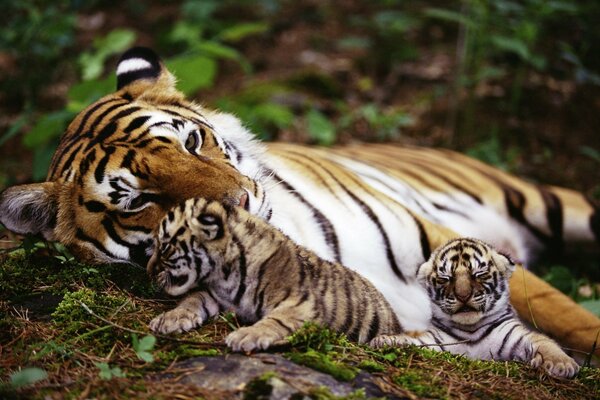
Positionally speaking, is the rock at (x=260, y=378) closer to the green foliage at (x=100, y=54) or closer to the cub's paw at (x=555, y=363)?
the cub's paw at (x=555, y=363)

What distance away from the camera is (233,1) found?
10.0m

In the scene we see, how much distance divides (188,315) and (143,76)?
1.61m

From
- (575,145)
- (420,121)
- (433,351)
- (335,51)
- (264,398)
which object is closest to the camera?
(264,398)

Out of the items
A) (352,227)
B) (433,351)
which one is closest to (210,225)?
(433,351)

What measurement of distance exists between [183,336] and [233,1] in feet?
26.8

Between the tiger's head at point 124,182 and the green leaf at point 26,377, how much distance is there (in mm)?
881

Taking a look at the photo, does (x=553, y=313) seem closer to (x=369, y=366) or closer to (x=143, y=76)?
(x=369, y=366)

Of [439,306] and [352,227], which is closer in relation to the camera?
[439,306]

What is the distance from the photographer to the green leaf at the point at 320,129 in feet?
21.9

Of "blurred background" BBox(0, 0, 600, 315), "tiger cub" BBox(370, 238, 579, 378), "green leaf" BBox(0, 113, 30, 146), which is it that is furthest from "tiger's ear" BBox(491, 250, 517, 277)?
"green leaf" BBox(0, 113, 30, 146)

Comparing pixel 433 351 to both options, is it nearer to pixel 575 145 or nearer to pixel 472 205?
pixel 472 205

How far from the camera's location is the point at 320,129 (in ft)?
22.1

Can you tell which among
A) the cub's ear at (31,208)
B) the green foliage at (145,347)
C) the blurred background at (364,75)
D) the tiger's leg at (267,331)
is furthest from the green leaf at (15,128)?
the tiger's leg at (267,331)

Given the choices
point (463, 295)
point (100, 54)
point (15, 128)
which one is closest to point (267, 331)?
point (463, 295)
